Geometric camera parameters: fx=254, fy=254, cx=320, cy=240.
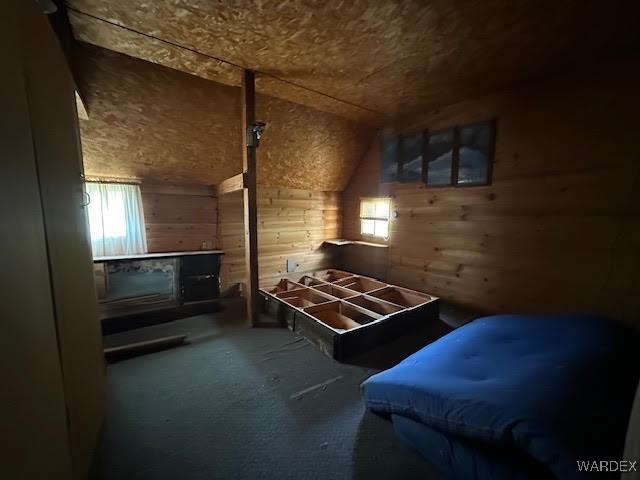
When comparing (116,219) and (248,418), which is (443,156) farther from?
(116,219)

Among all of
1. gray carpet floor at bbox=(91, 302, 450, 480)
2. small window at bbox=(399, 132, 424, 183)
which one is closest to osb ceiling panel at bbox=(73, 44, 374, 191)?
small window at bbox=(399, 132, 424, 183)

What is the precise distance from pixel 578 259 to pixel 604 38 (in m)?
1.94

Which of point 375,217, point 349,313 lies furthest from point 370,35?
point 375,217

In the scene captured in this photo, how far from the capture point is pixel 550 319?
2.02m

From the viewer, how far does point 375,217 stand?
4676 mm

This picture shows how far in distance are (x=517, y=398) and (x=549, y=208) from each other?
2.51m

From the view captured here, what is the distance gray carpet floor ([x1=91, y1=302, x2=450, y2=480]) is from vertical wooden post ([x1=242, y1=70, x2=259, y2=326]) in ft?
1.81

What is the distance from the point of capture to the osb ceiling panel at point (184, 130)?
243cm

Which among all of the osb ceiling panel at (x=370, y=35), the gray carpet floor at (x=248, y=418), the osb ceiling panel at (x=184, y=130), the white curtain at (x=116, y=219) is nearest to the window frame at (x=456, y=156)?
the osb ceiling panel at (x=370, y=35)

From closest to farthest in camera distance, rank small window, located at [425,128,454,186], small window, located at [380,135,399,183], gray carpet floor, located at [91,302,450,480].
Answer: gray carpet floor, located at [91,302,450,480] → small window, located at [425,128,454,186] → small window, located at [380,135,399,183]

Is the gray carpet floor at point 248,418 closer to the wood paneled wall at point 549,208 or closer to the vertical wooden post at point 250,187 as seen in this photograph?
the vertical wooden post at point 250,187

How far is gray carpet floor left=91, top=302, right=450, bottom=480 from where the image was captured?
141cm

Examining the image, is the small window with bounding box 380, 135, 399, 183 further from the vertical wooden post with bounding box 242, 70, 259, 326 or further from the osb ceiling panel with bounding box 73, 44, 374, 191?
the vertical wooden post with bounding box 242, 70, 259, 326

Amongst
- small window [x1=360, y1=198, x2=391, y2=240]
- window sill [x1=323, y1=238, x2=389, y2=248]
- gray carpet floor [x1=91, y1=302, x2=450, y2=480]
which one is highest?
small window [x1=360, y1=198, x2=391, y2=240]
